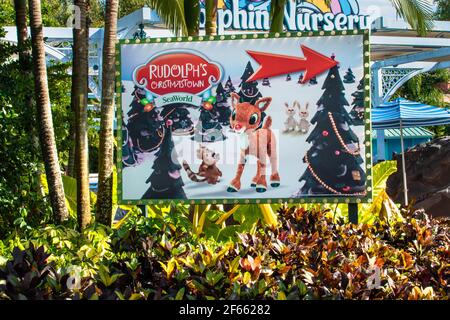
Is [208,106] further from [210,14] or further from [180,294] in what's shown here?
[180,294]

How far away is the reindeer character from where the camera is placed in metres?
9.17

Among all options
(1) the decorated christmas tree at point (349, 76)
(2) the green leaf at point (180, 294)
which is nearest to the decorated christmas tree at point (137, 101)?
(1) the decorated christmas tree at point (349, 76)

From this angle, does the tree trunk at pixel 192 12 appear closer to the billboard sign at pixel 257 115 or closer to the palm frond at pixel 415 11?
the billboard sign at pixel 257 115

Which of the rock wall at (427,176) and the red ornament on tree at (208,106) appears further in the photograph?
the rock wall at (427,176)

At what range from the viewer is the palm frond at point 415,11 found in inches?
514

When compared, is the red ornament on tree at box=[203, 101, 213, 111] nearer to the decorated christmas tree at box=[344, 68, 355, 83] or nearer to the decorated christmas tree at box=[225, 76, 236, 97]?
the decorated christmas tree at box=[225, 76, 236, 97]

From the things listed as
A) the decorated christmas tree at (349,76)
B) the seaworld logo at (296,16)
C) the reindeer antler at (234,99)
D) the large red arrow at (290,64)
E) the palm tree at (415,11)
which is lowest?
the reindeer antler at (234,99)

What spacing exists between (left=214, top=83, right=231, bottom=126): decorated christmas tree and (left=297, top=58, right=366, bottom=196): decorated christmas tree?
1005 millimetres

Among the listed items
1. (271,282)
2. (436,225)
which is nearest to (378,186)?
(436,225)

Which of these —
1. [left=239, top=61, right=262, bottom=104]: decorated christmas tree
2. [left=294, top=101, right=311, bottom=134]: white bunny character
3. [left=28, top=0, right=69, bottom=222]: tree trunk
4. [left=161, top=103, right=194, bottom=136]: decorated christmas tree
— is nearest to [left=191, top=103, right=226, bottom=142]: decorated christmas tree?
[left=161, top=103, right=194, bottom=136]: decorated christmas tree

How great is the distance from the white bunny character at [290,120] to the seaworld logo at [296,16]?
18119mm

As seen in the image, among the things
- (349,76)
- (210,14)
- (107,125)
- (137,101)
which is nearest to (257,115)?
(349,76)

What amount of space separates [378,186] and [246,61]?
4.01 metres

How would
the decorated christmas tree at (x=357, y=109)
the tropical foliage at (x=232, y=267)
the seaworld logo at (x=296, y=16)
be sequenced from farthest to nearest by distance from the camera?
the seaworld logo at (x=296, y=16) → the decorated christmas tree at (x=357, y=109) → the tropical foliage at (x=232, y=267)
